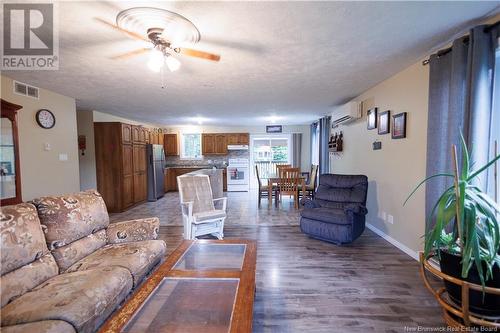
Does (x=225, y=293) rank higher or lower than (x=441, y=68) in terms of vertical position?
lower

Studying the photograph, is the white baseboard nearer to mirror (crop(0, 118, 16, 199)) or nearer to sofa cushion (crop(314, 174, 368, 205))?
sofa cushion (crop(314, 174, 368, 205))

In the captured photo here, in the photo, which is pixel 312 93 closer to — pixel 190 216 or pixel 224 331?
pixel 190 216

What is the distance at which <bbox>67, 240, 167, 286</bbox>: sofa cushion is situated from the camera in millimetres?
1812

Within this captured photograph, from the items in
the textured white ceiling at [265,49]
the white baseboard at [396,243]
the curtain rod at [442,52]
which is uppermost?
the textured white ceiling at [265,49]

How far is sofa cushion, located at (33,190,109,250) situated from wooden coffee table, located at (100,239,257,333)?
830 mm

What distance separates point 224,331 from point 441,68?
2882 mm

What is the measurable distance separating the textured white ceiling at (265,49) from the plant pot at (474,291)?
1730 millimetres


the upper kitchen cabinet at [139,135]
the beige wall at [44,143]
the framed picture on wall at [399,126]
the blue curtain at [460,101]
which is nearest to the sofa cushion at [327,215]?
the blue curtain at [460,101]

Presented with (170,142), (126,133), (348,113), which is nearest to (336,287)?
(348,113)

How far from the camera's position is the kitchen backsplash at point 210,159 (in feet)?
27.4

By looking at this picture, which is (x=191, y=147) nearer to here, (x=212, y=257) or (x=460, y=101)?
(x=212, y=257)

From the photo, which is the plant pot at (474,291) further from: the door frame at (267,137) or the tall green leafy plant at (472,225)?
the door frame at (267,137)

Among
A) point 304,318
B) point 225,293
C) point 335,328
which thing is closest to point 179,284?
point 225,293

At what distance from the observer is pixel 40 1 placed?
5.24 ft
